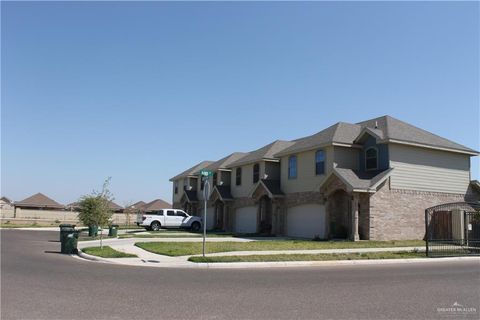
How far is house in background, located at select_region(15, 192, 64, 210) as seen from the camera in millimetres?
79312

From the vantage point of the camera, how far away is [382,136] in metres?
28.1

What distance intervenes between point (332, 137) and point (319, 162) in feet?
6.37

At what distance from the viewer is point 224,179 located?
44.2 metres

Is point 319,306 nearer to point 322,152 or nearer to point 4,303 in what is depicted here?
point 4,303

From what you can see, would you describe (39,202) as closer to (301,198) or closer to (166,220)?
(166,220)

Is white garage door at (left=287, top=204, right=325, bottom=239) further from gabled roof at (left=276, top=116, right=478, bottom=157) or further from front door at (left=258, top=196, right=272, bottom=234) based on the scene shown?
gabled roof at (left=276, top=116, right=478, bottom=157)

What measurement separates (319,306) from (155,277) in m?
5.25

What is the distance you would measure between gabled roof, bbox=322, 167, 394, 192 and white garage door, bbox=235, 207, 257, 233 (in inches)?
415

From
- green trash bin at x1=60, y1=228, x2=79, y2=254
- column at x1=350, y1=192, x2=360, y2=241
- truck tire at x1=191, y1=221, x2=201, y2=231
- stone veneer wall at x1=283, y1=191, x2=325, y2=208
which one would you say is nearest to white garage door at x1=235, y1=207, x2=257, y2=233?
truck tire at x1=191, y1=221, x2=201, y2=231

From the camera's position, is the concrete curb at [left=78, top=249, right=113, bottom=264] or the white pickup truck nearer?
the concrete curb at [left=78, top=249, right=113, bottom=264]

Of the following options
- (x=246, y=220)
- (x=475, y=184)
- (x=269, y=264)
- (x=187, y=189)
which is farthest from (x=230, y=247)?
(x=187, y=189)

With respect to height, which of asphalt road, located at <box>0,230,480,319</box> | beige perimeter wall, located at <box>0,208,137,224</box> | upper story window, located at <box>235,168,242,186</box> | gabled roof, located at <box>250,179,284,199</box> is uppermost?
upper story window, located at <box>235,168,242,186</box>

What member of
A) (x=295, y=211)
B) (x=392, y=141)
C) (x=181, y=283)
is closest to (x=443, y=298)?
(x=181, y=283)

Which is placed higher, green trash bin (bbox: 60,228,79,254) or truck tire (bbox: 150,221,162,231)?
green trash bin (bbox: 60,228,79,254)
